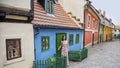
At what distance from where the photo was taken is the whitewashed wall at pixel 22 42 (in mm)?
6934

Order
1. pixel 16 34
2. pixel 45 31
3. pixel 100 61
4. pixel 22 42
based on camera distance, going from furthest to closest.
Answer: pixel 100 61
pixel 45 31
pixel 22 42
pixel 16 34

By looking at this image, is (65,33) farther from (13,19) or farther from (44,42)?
(13,19)

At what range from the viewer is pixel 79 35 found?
1791 cm

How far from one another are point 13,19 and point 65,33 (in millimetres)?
6917

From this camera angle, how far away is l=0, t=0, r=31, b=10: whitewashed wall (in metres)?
6.96

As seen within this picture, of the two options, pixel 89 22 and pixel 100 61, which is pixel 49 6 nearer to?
pixel 100 61

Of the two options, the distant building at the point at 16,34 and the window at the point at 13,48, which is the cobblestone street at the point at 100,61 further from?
the window at the point at 13,48

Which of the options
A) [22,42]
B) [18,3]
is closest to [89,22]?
[22,42]

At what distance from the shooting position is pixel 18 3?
7668 mm

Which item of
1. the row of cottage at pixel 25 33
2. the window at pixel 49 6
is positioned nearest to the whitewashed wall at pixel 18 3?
the row of cottage at pixel 25 33

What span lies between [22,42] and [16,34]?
594mm

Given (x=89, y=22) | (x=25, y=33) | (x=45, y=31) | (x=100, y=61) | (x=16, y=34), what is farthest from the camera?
(x=89, y=22)

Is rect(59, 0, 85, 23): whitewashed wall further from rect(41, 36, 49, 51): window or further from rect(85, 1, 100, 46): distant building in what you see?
rect(41, 36, 49, 51): window

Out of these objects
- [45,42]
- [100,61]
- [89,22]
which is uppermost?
[89,22]
